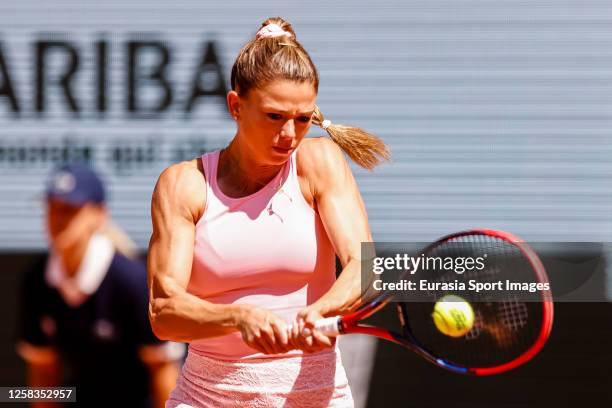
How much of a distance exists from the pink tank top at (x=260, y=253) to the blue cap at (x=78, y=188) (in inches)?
104

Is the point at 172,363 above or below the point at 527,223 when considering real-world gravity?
below

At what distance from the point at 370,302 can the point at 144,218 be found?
3.53 m

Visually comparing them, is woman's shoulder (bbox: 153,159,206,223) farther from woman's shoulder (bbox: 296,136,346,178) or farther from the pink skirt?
the pink skirt

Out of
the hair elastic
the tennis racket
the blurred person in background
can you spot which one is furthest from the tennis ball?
the blurred person in background

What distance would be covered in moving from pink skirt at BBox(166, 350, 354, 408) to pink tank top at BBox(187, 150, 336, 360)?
1.1 inches

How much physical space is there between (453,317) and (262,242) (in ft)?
1.86

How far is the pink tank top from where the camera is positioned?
8.43 ft

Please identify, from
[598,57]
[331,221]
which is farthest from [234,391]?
[598,57]

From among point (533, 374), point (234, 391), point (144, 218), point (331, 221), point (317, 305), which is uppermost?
point (331, 221)

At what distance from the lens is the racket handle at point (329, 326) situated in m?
2.46

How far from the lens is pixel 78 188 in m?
5.28

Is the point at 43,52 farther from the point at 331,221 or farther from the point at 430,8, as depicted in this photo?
the point at 331,221

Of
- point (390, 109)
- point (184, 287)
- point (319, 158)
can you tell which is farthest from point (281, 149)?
point (390, 109)

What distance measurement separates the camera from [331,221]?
257 cm
